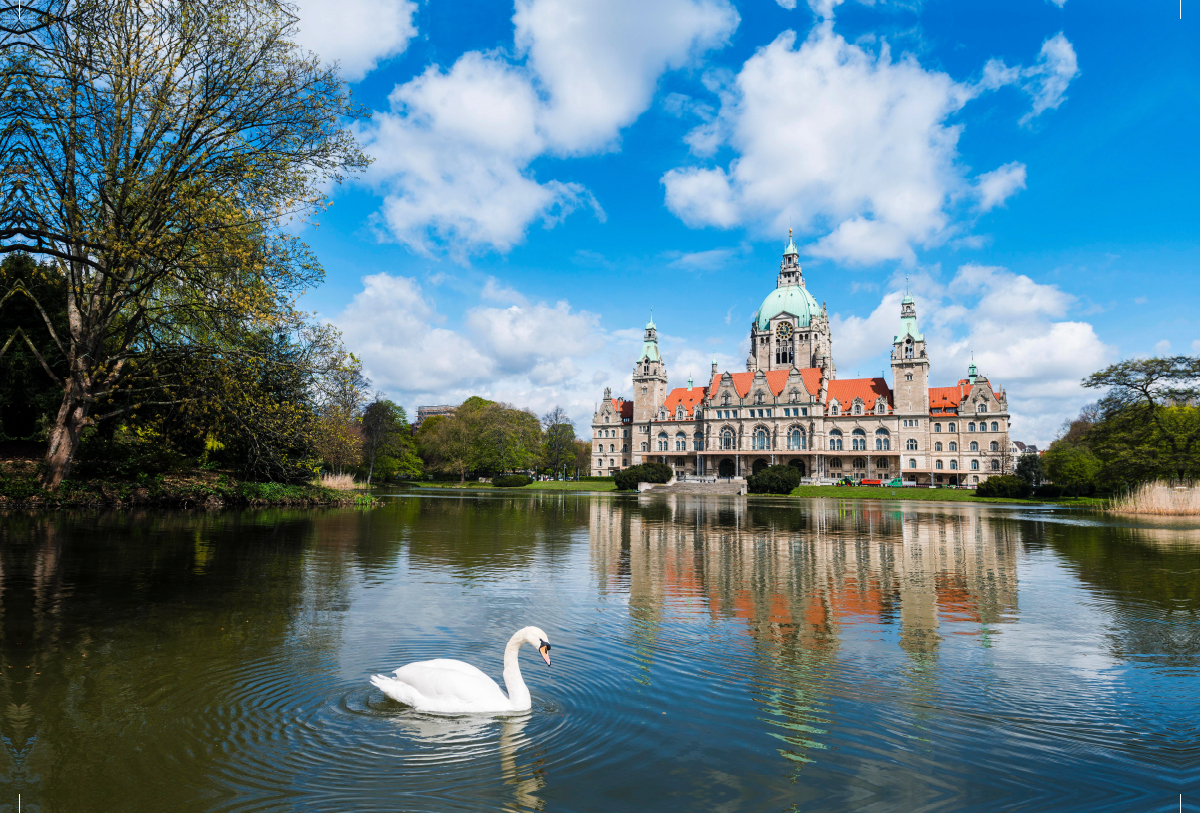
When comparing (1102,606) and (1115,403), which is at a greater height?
(1115,403)

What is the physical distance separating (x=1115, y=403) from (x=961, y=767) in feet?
156

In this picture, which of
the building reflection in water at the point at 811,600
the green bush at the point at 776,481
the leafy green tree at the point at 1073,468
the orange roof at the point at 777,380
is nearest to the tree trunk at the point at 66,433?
the building reflection in water at the point at 811,600

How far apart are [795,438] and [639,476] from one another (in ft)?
111

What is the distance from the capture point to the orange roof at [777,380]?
9856 cm

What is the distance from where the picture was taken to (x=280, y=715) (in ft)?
16.8

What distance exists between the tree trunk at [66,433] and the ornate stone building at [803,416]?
281 feet

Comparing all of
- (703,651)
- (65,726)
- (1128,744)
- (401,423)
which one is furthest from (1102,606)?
(401,423)

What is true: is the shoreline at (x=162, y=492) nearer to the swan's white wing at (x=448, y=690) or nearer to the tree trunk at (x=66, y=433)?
the tree trunk at (x=66, y=433)

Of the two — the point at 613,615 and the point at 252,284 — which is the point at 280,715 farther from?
the point at 252,284

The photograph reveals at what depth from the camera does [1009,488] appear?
5381cm

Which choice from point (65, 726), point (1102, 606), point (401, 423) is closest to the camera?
point (65, 726)

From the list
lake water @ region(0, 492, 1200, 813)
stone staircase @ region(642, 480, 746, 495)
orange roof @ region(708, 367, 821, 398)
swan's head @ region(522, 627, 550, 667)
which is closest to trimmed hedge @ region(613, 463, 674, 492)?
stone staircase @ region(642, 480, 746, 495)

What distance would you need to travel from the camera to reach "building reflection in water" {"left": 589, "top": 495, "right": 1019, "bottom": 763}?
241 inches

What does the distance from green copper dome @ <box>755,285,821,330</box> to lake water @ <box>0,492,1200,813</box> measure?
101 meters
